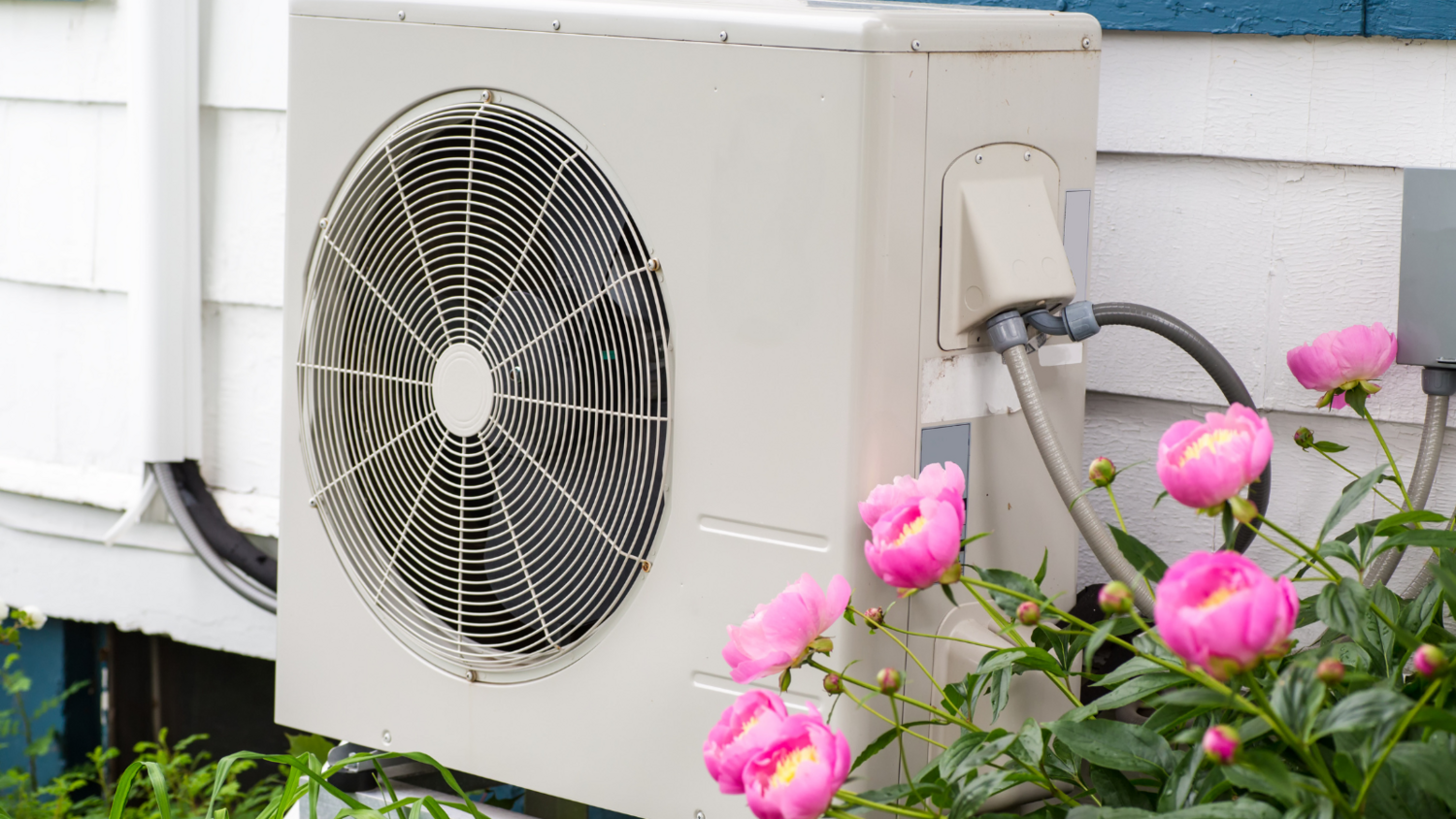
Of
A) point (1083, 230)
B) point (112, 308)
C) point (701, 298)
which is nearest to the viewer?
point (701, 298)

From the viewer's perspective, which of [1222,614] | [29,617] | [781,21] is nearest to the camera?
[1222,614]

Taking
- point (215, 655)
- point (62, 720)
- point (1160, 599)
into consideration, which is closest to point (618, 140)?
point (1160, 599)

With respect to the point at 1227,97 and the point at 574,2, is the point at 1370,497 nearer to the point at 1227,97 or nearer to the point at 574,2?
the point at 1227,97

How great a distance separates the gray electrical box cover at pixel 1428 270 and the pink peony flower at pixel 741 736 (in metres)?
0.74

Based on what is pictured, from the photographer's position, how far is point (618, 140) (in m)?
1.17

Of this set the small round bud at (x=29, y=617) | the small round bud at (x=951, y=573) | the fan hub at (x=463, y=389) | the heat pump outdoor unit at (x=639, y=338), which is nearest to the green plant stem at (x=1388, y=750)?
the small round bud at (x=951, y=573)

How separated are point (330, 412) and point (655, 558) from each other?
402 millimetres

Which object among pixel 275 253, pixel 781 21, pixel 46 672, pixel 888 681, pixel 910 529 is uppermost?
pixel 781 21

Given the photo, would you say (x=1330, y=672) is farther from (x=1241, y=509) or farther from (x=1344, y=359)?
(x=1344, y=359)

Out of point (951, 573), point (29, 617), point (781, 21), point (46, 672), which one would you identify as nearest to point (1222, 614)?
point (951, 573)

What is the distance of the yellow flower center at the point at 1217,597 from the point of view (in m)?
0.74

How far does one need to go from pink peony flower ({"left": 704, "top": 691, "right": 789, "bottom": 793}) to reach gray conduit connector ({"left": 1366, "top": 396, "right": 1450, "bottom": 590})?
624mm

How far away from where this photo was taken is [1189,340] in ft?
4.23

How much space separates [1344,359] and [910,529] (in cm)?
51
